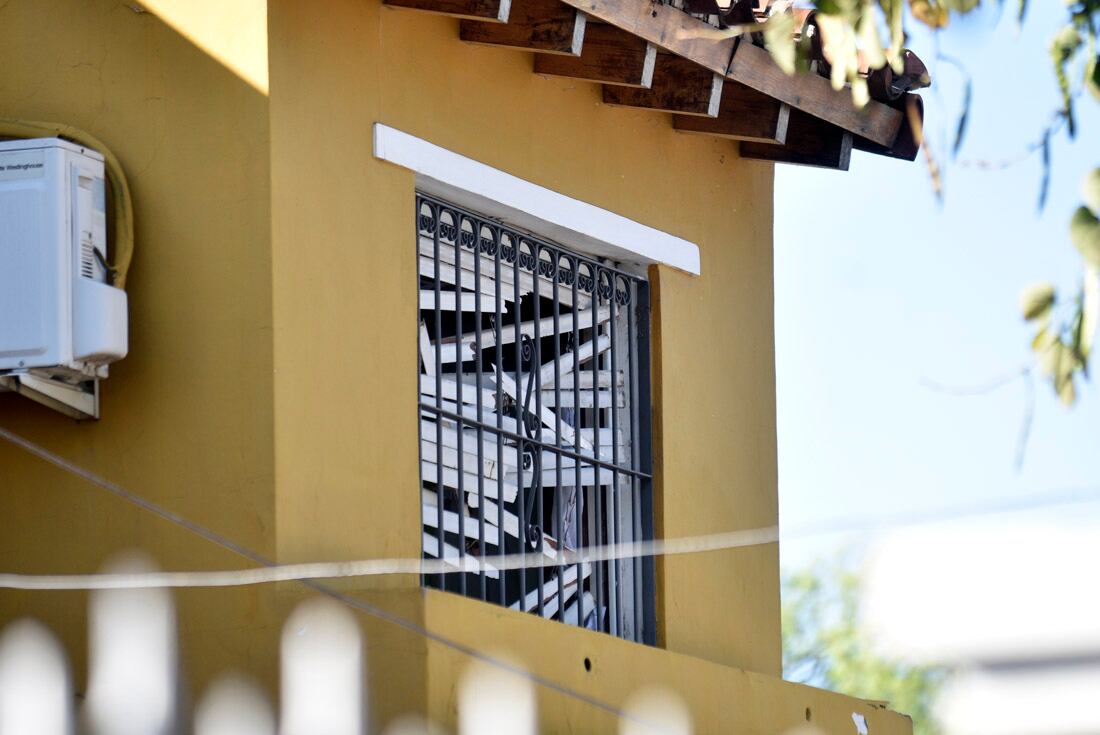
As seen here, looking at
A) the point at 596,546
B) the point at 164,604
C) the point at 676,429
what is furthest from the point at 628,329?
the point at 164,604

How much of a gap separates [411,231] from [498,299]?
0.58 metres

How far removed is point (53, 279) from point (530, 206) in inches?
70.1

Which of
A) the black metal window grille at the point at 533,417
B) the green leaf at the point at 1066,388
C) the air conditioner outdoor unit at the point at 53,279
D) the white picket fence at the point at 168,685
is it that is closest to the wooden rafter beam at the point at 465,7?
the black metal window grille at the point at 533,417

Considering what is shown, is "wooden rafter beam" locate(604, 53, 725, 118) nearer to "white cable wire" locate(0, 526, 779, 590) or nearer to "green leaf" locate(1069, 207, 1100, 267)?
"white cable wire" locate(0, 526, 779, 590)

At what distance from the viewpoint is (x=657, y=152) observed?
22.6 feet

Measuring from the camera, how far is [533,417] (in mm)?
6277

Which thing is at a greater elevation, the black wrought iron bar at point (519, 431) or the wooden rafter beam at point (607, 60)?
the wooden rafter beam at point (607, 60)

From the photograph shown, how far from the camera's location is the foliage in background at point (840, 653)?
2495 cm

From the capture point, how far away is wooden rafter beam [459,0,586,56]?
19.1 feet

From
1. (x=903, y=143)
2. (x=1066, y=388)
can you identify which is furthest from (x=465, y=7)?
(x=1066, y=388)

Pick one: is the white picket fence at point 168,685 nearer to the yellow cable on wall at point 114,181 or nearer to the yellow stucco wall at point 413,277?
the yellow stucco wall at point 413,277

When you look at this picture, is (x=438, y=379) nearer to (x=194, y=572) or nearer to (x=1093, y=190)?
(x=194, y=572)

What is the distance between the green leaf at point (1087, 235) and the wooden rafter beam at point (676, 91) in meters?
3.68

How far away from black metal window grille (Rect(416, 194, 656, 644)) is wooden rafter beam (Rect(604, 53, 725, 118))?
2.03ft
